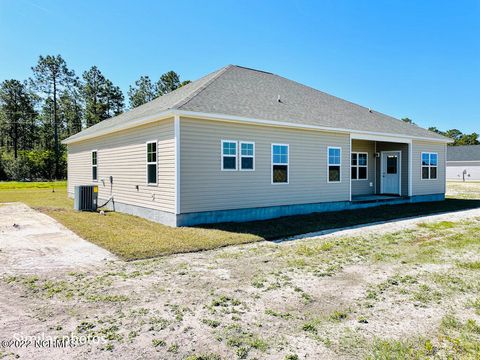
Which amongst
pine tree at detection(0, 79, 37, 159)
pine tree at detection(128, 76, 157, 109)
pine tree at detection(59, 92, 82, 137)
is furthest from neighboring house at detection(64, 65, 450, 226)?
pine tree at detection(0, 79, 37, 159)

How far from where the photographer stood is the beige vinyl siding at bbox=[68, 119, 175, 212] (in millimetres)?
9227

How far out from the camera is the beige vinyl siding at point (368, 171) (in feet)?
51.9

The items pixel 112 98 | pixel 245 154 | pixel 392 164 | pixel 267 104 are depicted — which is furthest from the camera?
pixel 112 98

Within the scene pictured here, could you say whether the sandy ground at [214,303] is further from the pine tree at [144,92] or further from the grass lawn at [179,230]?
the pine tree at [144,92]

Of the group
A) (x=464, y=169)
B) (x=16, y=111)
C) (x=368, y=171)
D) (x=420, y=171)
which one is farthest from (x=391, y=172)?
(x=16, y=111)

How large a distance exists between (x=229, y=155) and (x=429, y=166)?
1236cm

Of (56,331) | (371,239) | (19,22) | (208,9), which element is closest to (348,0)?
(208,9)

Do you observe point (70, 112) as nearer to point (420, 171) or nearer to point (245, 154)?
point (245, 154)

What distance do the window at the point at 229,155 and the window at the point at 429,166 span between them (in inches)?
454

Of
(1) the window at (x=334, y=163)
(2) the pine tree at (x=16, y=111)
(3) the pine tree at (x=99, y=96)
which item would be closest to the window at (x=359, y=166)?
(1) the window at (x=334, y=163)

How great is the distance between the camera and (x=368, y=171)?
16.5 meters

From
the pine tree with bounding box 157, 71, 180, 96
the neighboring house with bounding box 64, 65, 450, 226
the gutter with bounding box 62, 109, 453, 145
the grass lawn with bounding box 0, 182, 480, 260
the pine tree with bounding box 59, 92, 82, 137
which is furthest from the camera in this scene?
the pine tree with bounding box 59, 92, 82, 137

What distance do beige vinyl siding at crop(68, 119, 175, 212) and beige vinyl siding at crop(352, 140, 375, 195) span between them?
10.1 meters

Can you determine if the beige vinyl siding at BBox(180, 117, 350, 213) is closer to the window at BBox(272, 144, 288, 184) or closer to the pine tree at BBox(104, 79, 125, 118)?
the window at BBox(272, 144, 288, 184)
